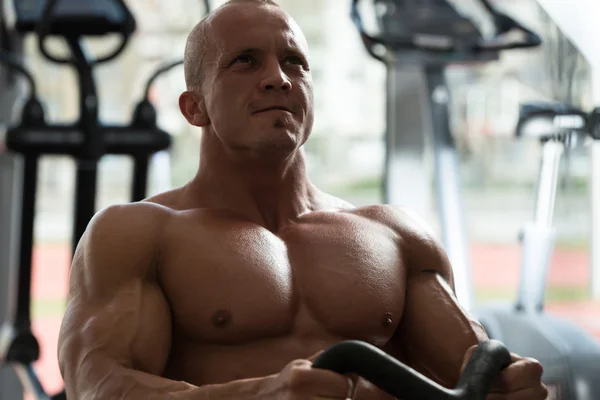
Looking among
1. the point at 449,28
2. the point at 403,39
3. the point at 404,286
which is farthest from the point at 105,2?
the point at 404,286

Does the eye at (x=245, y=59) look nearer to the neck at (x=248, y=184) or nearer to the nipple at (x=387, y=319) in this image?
the neck at (x=248, y=184)

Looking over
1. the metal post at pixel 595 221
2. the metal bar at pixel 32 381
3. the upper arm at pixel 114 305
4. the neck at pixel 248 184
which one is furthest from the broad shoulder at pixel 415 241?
the metal bar at pixel 32 381

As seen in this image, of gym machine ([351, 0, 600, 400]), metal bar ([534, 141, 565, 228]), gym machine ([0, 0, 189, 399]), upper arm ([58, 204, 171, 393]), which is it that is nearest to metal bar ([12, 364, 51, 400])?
gym machine ([0, 0, 189, 399])

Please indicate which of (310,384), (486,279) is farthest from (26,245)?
(486,279)

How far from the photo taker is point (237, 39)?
1128 millimetres

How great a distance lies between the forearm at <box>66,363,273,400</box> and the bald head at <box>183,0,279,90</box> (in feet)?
1.35

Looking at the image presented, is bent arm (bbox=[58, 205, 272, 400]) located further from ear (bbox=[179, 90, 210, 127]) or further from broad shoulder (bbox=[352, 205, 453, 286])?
broad shoulder (bbox=[352, 205, 453, 286])

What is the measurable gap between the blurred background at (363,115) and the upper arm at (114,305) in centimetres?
140

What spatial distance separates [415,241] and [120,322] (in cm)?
42

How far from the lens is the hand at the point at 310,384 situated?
2.83 feet

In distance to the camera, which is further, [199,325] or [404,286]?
[404,286]

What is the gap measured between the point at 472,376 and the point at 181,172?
3086mm

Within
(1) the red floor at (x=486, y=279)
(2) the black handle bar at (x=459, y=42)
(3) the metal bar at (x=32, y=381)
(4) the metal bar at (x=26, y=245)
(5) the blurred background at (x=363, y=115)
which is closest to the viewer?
(3) the metal bar at (x=32, y=381)

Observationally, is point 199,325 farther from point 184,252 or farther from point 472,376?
point 472,376
